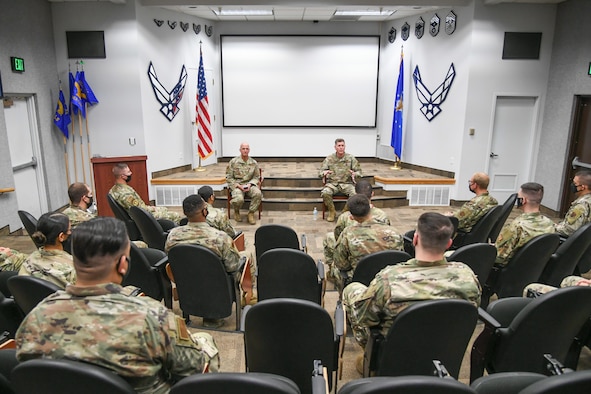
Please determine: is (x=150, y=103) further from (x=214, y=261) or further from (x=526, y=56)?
(x=526, y=56)

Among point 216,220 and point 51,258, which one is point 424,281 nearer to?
point 51,258

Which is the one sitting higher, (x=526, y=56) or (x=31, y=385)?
(x=526, y=56)

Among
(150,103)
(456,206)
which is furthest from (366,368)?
(150,103)

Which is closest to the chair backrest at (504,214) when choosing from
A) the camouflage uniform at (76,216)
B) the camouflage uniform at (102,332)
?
the camouflage uniform at (102,332)

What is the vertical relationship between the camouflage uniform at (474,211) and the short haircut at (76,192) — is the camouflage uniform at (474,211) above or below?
below

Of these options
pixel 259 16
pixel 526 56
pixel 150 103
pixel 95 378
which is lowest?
pixel 95 378

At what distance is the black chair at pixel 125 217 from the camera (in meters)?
4.52

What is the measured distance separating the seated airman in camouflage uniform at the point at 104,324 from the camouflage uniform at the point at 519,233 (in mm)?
2736

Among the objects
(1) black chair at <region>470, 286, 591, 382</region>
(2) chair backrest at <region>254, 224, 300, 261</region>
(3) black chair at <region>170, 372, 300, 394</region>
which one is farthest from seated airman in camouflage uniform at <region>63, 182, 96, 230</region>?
(1) black chair at <region>470, 286, 591, 382</region>

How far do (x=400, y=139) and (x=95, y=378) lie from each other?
26.2 ft

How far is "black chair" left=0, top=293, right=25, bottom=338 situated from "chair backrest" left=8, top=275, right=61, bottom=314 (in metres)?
0.20

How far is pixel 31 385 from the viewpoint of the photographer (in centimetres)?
133

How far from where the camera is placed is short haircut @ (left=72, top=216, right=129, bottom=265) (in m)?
1.42

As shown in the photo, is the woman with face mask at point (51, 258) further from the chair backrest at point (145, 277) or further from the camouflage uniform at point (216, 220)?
the camouflage uniform at point (216, 220)
